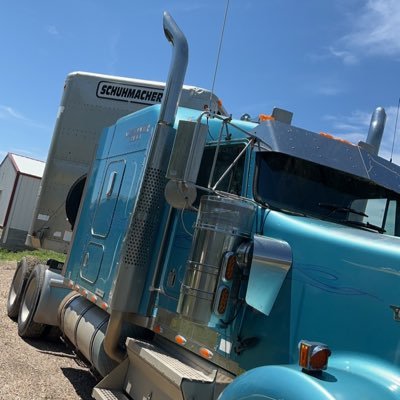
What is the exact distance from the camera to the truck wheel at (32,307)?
284 inches

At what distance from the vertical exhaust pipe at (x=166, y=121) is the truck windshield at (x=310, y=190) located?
105cm

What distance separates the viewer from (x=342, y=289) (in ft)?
9.43

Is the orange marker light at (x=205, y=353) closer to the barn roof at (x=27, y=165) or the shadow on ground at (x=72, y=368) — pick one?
the shadow on ground at (x=72, y=368)

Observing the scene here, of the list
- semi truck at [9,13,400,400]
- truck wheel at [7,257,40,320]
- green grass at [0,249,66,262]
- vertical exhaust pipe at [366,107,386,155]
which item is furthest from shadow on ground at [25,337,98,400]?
green grass at [0,249,66,262]

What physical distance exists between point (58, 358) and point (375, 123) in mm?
4817

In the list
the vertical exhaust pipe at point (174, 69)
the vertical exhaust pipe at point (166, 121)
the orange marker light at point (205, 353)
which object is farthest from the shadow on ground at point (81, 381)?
the vertical exhaust pipe at point (174, 69)

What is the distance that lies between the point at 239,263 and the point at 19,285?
19.1ft

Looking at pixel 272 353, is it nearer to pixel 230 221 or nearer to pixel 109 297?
pixel 230 221

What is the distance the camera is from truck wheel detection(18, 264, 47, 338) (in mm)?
7211

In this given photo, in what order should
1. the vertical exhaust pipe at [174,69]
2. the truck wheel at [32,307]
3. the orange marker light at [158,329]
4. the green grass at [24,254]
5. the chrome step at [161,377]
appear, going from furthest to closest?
the green grass at [24,254]
the truck wheel at [32,307]
the vertical exhaust pipe at [174,69]
the orange marker light at [158,329]
the chrome step at [161,377]

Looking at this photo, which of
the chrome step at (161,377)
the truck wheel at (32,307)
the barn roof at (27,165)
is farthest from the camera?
the barn roof at (27,165)

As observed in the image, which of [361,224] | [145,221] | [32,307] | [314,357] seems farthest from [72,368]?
[314,357]

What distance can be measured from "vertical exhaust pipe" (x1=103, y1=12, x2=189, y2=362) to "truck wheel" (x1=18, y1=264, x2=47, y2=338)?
295 cm

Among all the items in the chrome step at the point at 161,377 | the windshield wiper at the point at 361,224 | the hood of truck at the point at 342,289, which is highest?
the windshield wiper at the point at 361,224
